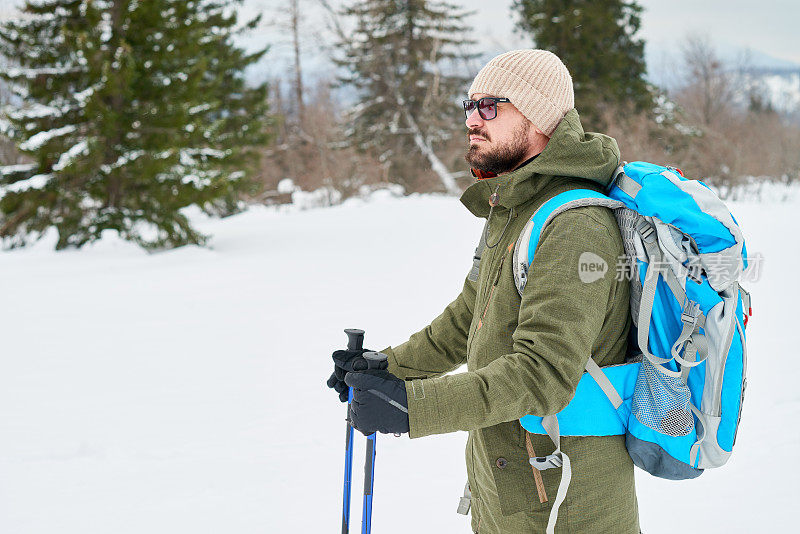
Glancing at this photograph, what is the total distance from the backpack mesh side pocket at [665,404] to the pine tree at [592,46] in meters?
23.4

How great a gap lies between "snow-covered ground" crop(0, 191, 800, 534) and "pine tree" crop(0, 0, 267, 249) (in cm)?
230

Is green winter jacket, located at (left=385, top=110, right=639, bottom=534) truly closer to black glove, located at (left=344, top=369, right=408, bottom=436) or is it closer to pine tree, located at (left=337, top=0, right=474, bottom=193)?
black glove, located at (left=344, top=369, right=408, bottom=436)

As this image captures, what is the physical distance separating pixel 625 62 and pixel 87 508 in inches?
1011

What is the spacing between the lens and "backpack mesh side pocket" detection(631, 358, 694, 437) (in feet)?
5.12

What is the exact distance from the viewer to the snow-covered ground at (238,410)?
3.60m

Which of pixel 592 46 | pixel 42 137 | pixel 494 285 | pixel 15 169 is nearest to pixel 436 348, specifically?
pixel 494 285

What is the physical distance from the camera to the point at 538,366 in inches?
55.3

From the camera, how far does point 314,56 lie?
105 feet

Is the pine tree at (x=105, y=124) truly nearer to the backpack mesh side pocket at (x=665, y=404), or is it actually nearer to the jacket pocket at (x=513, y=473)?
the jacket pocket at (x=513, y=473)

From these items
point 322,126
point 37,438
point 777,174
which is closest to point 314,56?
point 322,126

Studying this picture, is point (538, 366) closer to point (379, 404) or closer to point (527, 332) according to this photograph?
point (527, 332)

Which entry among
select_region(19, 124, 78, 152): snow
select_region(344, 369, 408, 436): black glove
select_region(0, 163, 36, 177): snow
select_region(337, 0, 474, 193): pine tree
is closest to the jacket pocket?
select_region(344, 369, 408, 436): black glove

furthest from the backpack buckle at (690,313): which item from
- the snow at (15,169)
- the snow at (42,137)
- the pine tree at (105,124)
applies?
the snow at (15,169)

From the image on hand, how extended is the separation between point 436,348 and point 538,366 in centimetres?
77
